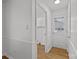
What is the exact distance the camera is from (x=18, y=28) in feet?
8.03

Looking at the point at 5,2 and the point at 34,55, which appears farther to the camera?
the point at 5,2

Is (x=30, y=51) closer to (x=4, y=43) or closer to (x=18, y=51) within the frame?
(x=18, y=51)

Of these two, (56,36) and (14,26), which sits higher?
(14,26)

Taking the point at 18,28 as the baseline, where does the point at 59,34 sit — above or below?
below

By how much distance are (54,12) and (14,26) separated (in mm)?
3492

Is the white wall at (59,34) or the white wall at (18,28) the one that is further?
the white wall at (59,34)

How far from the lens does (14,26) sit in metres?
2.65

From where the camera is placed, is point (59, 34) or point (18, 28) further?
point (59, 34)

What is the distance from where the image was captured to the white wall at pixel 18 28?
2.11 meters

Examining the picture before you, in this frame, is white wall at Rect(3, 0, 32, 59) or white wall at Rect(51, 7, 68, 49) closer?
white wall at Rect(3, 0, 32, 59)

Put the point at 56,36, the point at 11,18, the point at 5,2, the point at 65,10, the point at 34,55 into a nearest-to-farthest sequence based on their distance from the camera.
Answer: the point at 34,55 → the point at 11,18 → the point at 5,2 → the point at 65,10 → the point at 56,36

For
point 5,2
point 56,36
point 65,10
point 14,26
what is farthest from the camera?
point 56,36

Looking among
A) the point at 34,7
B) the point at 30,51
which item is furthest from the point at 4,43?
the point at 34,7

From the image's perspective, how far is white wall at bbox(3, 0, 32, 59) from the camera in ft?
6.93
